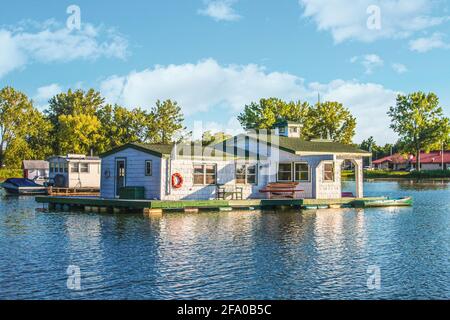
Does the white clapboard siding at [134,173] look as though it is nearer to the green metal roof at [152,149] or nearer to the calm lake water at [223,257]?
the green metal roof at [152,149]

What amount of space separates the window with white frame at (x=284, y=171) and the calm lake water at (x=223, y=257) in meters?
10.3

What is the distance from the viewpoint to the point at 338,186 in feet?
133

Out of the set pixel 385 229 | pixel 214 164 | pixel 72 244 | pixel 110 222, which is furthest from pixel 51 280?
pixel 214 164

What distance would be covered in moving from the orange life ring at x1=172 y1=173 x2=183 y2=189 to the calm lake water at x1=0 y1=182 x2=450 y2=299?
5701 millimetres

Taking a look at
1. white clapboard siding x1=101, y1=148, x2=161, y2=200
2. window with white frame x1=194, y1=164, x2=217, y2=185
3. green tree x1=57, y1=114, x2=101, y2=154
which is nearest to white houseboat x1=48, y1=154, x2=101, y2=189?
white clapboard siding x1=101, y1=148, x2=161, y2=200

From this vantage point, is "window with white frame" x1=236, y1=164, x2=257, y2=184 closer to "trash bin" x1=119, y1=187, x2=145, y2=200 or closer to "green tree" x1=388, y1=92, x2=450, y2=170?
"trash bin" x1=119, y1=187, x2=145, y2=200

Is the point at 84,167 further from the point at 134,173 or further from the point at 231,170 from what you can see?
the point at 231,170

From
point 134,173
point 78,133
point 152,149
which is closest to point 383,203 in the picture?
point 152,149

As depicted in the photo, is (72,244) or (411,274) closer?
(411,274)

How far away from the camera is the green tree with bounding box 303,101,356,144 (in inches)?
3799

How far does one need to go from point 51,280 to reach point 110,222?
44.1 feet
